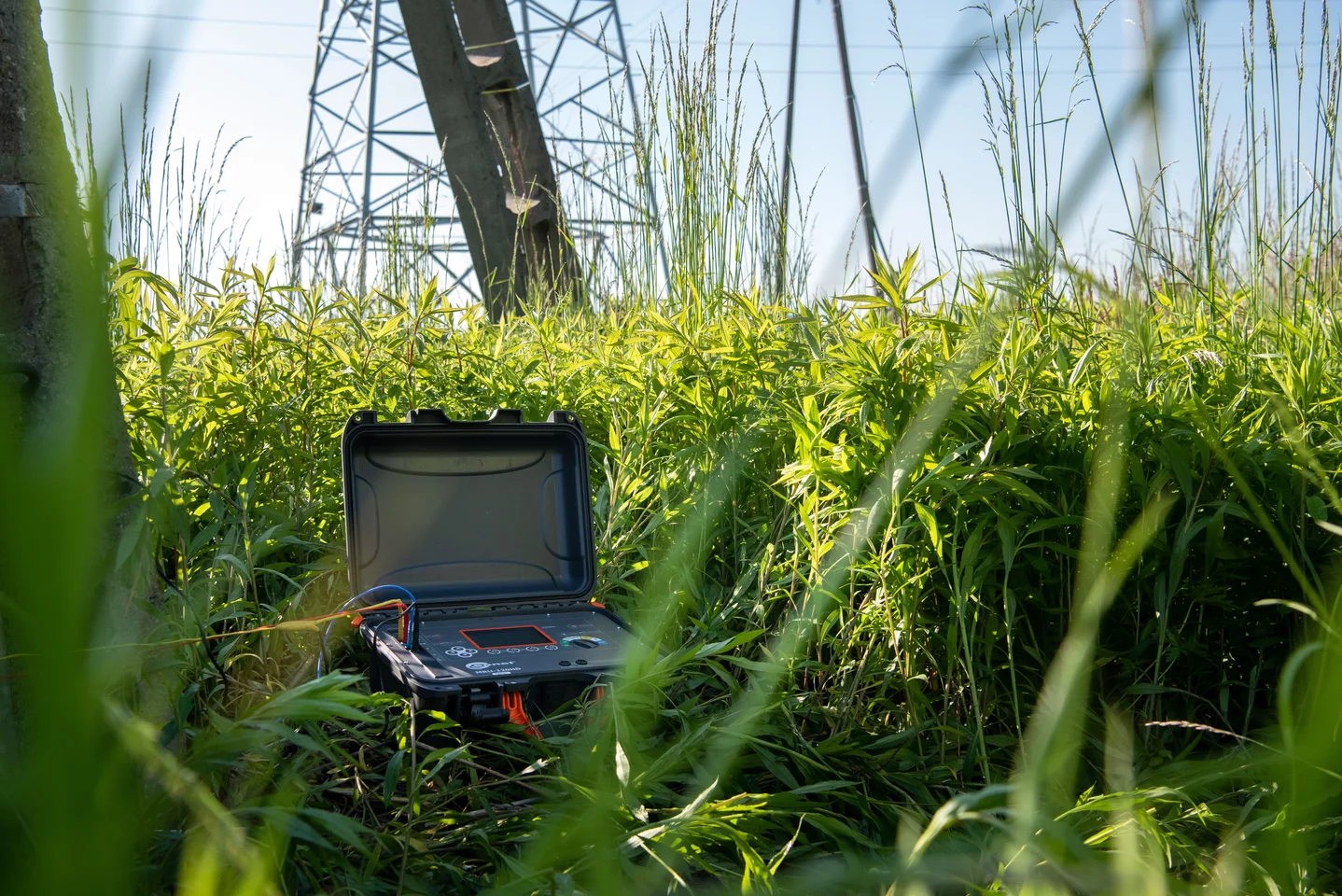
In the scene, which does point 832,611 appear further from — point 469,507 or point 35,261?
point 35,261

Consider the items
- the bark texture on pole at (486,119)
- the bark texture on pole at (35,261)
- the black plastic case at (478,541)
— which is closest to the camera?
the bark texture on pole at (35,261)

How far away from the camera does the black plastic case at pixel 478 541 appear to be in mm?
1521

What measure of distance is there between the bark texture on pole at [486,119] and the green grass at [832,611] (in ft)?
9.47

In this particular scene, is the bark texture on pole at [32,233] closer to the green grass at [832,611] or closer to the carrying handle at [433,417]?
the green grass at [832,611]

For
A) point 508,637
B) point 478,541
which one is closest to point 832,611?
point 508,637

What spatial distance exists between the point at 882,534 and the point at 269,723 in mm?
1009

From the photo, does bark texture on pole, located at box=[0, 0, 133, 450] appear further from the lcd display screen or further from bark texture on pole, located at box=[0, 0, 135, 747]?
the lcd display screen

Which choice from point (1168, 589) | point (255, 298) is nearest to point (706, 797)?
point (1168, 589)

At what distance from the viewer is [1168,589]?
1.43 m

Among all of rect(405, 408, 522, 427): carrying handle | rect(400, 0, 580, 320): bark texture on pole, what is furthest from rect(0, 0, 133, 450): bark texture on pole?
rect(400, 0, 580, 320): bark texture on pole

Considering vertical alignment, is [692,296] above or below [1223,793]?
above

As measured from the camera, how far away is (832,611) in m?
1.56

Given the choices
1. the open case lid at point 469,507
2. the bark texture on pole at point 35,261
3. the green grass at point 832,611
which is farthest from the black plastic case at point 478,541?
the bark texture on pole at point 35,261

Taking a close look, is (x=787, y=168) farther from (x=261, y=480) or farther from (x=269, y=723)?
(x=269, y=723)
